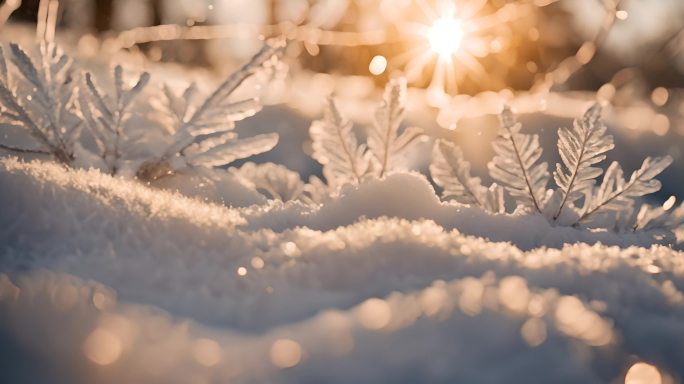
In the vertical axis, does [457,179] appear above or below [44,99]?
above

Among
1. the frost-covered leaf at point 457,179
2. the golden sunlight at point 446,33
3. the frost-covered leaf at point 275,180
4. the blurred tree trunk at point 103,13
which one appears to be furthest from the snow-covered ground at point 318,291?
the blurred tree trunk at point 103,13

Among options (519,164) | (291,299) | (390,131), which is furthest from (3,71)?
(519,164)

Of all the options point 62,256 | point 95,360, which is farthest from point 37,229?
point 95,360

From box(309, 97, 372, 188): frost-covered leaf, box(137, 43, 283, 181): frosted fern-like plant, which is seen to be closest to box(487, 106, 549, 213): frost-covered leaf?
box(309, 97, 372, 188): frost-covered leaf

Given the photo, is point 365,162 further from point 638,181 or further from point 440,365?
point 440,365

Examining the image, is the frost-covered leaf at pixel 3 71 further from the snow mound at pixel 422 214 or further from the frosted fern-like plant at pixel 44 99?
the snow mound at pixel 422 214

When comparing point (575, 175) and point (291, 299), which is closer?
point (291, 299)

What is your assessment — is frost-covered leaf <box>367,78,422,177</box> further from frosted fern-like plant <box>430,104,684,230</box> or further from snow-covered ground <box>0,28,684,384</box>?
snow-covered ground <box>0,28,684,384</box>

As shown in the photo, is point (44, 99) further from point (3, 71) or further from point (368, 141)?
point (368, 141)
